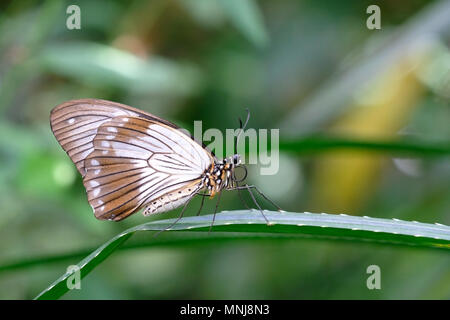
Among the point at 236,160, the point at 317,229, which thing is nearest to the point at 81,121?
the point at 236,160

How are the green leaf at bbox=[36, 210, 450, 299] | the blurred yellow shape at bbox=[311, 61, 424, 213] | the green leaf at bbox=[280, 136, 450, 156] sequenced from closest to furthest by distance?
the green leaf at bbox=[36, 210, 450, 299], the green leaf at bbox=[280, 136, 450, 156], the blurred yellow shape at bbox=[311, 61, 424, 213]

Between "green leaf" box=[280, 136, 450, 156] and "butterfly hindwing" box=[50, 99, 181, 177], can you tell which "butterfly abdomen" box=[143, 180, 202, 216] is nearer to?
"butterfly hindwing" box=[50, 99, 181, 177]

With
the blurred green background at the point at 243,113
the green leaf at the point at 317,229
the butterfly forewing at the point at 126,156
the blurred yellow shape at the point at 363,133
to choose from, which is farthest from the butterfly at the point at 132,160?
the blurred yellow shape at the point at 363,133

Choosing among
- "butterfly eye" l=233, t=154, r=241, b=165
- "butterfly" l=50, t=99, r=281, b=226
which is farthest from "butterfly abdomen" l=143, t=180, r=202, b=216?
"butterfly eye" l=233, t=154, r=241, b=165

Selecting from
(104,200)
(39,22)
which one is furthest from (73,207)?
(39,22)

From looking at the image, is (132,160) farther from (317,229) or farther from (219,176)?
(317,229)

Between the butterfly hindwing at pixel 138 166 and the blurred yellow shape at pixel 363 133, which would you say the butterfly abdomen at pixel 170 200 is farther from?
the blurred yellow shape at pixel 363 133

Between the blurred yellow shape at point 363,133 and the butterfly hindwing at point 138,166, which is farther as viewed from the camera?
the blurred yellow shape at point 363,133
